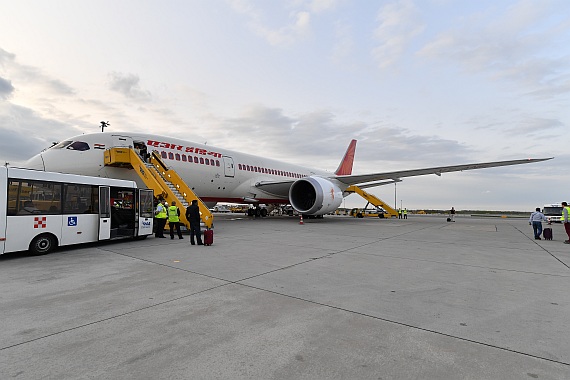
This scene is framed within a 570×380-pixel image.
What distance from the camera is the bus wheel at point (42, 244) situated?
6973 millimetres

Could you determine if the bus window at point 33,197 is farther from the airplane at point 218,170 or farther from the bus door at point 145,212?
the airplane at point 218,170

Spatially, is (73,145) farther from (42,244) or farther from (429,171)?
(429,171)

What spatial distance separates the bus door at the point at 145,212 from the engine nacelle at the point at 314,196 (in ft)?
28.4

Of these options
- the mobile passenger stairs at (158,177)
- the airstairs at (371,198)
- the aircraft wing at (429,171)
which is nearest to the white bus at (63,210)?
the mobile passenger stairs at (158,177)

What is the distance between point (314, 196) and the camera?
17.7m

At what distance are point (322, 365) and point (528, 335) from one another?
207 centimetres

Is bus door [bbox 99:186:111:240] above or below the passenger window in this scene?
below

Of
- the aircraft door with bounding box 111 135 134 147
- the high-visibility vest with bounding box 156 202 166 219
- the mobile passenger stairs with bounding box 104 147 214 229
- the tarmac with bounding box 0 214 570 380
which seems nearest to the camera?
the tarmac with bounding box 0 214 570 380

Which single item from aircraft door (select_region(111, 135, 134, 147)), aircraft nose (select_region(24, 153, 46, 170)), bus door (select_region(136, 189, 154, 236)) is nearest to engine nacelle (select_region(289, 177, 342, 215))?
aircraft door (select_region(111, 135, 134, 147))

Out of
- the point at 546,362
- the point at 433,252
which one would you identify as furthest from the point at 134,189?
the point at 546,362

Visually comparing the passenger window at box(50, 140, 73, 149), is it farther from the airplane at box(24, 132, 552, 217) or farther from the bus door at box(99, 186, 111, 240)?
the bus door at box(99, 186, 111, 240)

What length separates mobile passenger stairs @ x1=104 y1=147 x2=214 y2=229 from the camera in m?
11.0

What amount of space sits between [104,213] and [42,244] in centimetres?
166

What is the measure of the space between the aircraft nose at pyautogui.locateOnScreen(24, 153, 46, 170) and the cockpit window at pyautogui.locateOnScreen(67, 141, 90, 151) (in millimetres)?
962
